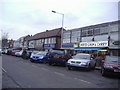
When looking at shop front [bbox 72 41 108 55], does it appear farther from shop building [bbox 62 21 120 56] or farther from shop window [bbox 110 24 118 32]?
shop window [bbox 110 24 118 32]

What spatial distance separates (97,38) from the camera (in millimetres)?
22594

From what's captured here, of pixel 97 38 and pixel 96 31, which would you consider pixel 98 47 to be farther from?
pixel 96 31

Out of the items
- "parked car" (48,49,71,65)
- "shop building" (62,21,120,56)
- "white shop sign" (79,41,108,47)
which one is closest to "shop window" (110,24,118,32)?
"shop building" (62,21,120,56)

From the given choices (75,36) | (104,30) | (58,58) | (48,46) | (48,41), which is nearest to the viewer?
(58,58)

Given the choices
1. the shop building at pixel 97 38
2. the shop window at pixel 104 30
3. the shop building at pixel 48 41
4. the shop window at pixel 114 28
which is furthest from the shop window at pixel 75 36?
the shop window at pixel 114 28

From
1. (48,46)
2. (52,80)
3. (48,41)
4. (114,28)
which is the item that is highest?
(114,28)

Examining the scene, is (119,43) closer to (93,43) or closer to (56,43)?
(93,43)

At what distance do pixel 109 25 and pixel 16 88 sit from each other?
18.6 metres

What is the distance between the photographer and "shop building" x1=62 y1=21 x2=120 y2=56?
19797 millimetres

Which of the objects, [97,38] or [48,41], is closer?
[97,38]

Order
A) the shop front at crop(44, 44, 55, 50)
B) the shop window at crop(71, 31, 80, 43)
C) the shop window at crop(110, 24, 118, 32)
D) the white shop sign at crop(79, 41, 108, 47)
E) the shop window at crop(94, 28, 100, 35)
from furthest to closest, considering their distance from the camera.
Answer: the shop front at crop(44, 44, 55, 50) < the shop window at crop(71, 31, 80, 43) < the shop window at crop(94, 28, 100, 35) < the white shop sign at crop(79, 41, 108, 47) < the shop window at crop(110, 24, 118, 32)

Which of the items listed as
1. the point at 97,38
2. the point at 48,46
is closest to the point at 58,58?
the point at 97,38

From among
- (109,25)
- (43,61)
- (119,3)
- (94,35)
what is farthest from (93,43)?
(43,61)

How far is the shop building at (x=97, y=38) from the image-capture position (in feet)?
65.0
